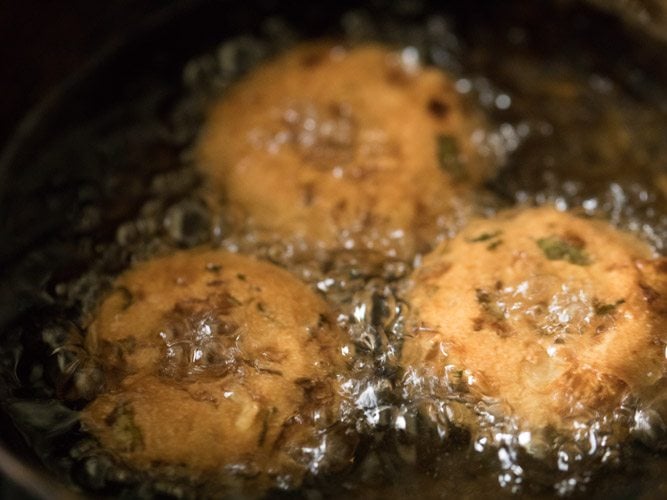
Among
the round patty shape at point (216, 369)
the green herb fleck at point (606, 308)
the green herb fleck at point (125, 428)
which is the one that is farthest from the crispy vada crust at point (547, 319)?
the green herb fleck at point (125, 428)

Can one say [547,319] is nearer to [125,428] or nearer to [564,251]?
[564,251]

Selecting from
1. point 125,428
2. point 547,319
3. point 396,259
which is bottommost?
point 125,428

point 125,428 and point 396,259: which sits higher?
point 396,259

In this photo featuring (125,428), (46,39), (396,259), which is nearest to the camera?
(125,428)

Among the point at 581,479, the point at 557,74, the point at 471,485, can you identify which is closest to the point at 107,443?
the point at 471,485

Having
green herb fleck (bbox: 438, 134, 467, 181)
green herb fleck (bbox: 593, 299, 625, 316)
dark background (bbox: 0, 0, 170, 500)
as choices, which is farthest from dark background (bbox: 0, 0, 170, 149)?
green herb fleck (bbox: 593, 299, 625, 316)

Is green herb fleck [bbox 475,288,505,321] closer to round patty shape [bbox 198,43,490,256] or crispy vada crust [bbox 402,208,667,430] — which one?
crispy vada crust [bbox 402,208,667,430]

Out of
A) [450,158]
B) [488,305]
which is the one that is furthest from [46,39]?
[488,305]

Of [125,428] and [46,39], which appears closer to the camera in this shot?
[125,428]
